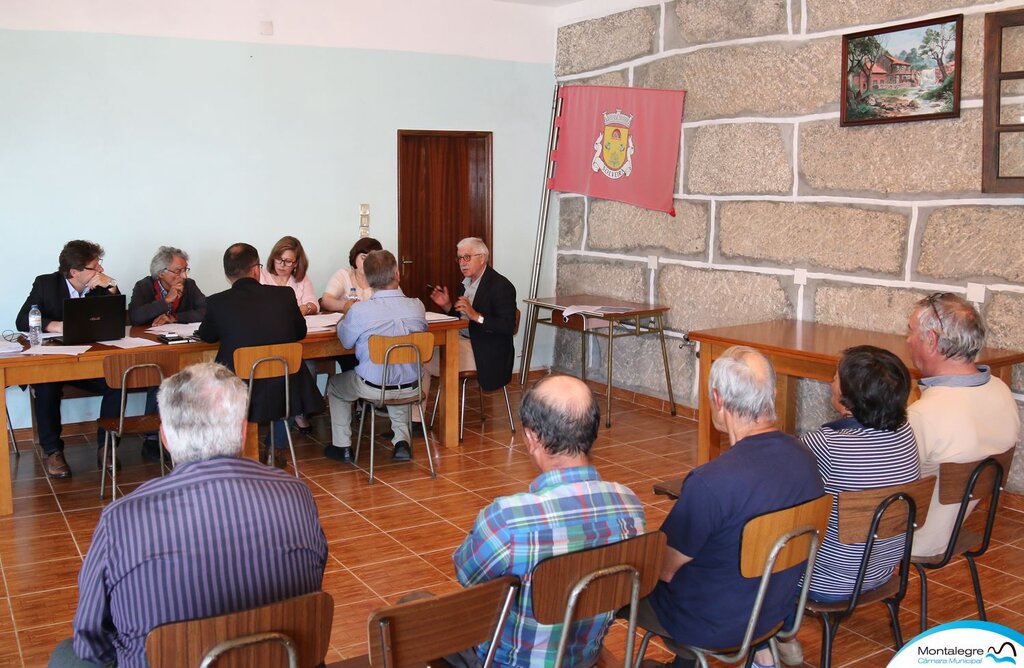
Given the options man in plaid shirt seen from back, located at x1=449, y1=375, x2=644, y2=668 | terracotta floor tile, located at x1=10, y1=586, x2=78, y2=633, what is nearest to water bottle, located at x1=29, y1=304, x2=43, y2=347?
terracotta floor tile, located at x1=10, y1=586, x2=78, y2=633

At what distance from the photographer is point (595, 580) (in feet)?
6.77

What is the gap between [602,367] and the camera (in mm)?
7422

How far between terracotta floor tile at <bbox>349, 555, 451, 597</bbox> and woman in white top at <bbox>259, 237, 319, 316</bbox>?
2.20 m

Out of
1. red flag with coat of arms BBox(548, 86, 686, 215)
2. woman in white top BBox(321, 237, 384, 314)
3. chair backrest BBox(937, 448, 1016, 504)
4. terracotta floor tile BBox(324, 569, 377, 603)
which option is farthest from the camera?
red flag with coat of arms BBox(548, 86, 686, 215)

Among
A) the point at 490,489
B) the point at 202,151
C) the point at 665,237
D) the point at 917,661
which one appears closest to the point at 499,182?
the point at 665,237

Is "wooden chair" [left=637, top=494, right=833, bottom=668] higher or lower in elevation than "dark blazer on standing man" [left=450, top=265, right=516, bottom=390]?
lower

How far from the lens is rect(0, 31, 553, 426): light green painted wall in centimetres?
579

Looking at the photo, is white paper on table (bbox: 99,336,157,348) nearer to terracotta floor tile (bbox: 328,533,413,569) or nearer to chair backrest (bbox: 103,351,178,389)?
chair backrest (bbox: 103,351,178,389)

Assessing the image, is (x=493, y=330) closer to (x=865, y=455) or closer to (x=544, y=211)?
(x=544, y=211)

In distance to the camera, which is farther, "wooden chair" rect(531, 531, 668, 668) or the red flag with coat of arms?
the red flag with coat of arms

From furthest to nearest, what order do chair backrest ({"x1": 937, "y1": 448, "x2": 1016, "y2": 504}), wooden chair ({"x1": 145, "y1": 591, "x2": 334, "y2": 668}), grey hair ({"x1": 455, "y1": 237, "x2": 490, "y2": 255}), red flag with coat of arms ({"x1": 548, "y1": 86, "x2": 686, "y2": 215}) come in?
red flag with coat of arms ({"x1": 548, "y1": 86, "x2": 686, "y2": 215}) < grey hair ({"x1": 455, "y1": 237, "x2": 490, "y2": 255}) < chair backrest ({"x1": 937, "y1": 448, "x2": 1016, "y2": 504}) < wooden chair ({"x1": 145, "y1": 591, "x2": 334, "y2": 668})

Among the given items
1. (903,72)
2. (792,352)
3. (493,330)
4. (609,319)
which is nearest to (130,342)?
(493,330)

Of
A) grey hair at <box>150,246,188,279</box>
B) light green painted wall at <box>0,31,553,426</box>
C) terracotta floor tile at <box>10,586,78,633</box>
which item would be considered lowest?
terracotta floor tile at <box>10,586,78,633</box>

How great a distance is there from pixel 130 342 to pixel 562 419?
322 cm
